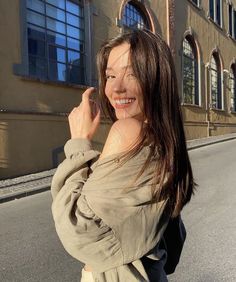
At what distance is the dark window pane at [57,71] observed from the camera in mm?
15103

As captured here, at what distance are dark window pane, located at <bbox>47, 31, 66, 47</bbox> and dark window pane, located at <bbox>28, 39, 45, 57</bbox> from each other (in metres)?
0.41

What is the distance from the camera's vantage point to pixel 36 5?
569 inches

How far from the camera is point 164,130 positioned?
152 cm

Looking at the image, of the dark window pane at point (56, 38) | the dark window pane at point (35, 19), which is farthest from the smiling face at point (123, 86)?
the dark window pane at point (56, 38)

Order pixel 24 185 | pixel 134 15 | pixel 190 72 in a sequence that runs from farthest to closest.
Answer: pixel 190 72
pixel 134 15
pixel 24 185

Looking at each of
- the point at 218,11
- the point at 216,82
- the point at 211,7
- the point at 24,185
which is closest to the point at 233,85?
the point at 216,82

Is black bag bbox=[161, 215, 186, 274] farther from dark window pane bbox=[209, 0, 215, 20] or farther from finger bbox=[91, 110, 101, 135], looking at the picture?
dark window pane bbox=[209, 0, 215, 20]

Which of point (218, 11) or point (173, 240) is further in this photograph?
point (218, 11)

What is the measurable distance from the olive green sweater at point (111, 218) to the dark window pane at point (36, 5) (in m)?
13.5

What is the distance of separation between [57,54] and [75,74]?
3.93 ft

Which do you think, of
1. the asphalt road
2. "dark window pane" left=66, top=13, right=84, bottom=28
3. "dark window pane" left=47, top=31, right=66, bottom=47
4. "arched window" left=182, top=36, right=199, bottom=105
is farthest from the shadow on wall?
"arched window" left=182, top=36, right=199, bottom=105

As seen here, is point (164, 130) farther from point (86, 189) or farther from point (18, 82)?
point (18, 82)

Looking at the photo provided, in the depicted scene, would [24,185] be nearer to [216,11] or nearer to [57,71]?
[57,71]

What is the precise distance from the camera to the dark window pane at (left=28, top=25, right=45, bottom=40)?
559 inches
